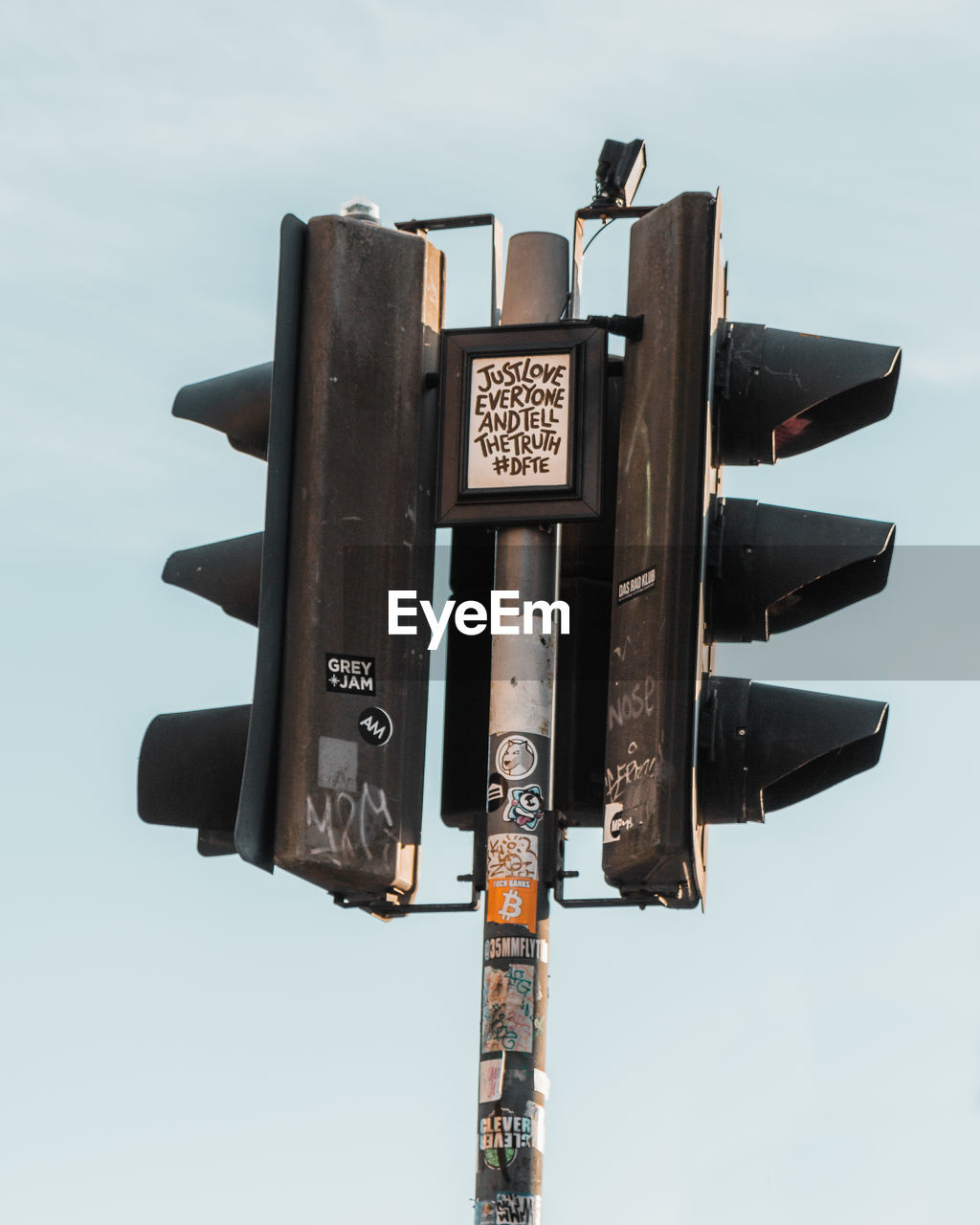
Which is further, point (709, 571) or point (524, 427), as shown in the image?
point (524, 427)

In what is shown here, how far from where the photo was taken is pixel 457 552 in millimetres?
11117

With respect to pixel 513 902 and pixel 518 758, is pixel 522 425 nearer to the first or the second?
pixel 518 758

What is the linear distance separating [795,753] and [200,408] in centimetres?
331

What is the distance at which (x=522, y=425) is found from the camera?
10.8 metres

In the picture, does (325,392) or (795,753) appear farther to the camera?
(325,392)

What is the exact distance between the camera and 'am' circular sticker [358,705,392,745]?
10578mm

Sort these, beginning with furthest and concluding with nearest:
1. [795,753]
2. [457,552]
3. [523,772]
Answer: [457,552], [523,772], [795,753]

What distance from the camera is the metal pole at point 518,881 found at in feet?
32.0

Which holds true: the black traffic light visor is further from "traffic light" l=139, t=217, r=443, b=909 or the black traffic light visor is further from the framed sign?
"traffic light" l=139, t=217, r=443, b=909

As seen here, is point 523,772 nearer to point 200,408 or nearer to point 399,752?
point 399,752

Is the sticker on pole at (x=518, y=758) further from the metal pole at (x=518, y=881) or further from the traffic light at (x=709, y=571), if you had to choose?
the traffic light at (x=709, y=571)

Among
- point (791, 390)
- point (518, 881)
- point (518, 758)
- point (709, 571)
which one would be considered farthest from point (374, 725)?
point (791, 390)

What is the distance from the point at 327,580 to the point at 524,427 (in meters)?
1.13

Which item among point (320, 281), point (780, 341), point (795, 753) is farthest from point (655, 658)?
point (320, 281)
